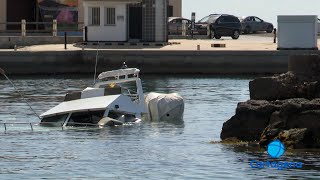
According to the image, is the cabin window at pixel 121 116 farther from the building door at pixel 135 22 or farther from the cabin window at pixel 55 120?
the building door at pixel 135 22

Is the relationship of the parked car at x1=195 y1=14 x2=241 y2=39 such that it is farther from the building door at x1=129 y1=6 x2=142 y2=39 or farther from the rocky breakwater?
the rocky breakwater

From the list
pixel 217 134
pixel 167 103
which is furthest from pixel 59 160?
pixel 167 103

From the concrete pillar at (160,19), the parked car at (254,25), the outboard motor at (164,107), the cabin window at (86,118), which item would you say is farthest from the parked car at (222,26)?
the cabin window at (86,118)

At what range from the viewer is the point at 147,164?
2573cm

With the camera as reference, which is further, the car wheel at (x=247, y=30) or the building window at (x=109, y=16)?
the car wheel at (x=247, y=30)

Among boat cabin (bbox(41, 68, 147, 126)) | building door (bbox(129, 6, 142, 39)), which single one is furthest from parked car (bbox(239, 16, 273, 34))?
boat cabin (bbox(41, 68, 147, 126))

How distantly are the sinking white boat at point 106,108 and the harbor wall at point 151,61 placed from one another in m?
21.2

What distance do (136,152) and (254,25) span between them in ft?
188

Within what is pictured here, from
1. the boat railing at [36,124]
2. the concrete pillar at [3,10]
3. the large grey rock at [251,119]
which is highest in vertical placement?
the concrete pillar at [3,10]

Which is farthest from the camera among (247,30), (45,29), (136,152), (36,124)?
(247,30)

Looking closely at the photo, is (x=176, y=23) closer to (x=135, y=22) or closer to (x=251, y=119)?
(x=135, y=22)

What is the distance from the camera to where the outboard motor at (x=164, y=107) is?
35000 mm

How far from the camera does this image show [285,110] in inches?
1030

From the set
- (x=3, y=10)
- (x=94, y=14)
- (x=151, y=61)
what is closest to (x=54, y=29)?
(x=94, y=14)
